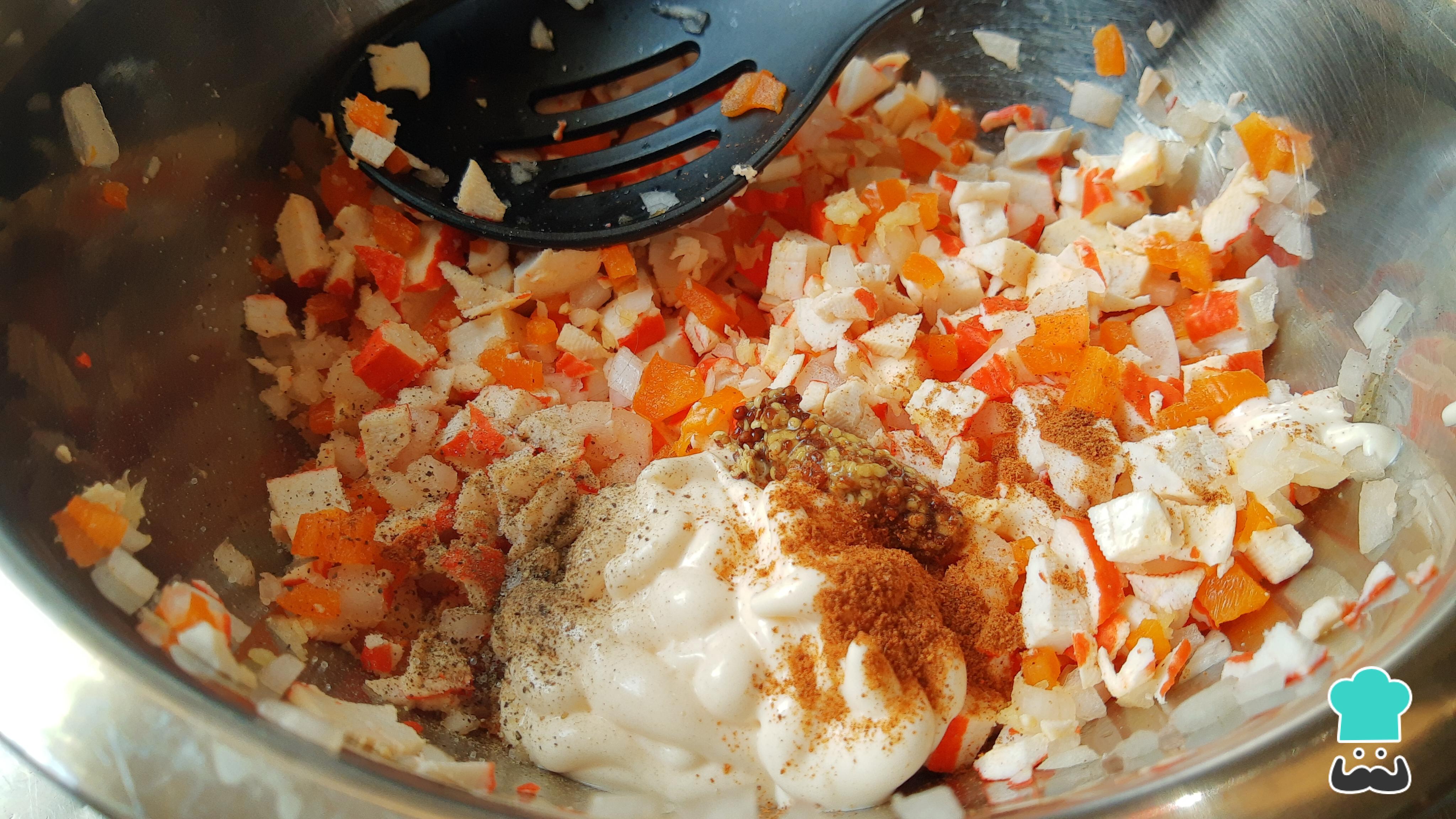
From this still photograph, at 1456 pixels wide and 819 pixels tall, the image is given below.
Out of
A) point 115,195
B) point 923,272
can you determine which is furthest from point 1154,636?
point 115,195

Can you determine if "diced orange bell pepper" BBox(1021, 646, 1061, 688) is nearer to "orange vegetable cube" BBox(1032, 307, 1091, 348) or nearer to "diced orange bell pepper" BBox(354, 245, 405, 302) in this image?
"orange vegetable cube" BBox(1032, 307, 1091, 348)

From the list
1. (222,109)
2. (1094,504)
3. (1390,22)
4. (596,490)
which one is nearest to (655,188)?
(596,490)

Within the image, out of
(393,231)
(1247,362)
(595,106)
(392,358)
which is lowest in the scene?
(1247,362)

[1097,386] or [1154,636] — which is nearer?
[1154,636]

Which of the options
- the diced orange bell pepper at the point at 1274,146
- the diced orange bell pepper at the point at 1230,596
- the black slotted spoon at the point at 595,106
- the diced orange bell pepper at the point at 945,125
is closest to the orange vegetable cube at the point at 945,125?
the diced orange bell pepper at the point at 945,125

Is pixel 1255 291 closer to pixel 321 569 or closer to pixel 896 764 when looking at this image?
pixel 896 764

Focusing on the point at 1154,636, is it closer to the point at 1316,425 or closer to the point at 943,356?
the point at 1316,425

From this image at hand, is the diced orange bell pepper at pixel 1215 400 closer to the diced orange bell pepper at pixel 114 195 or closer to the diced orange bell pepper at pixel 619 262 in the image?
the diced orange bell pepper at pixel 619 262
